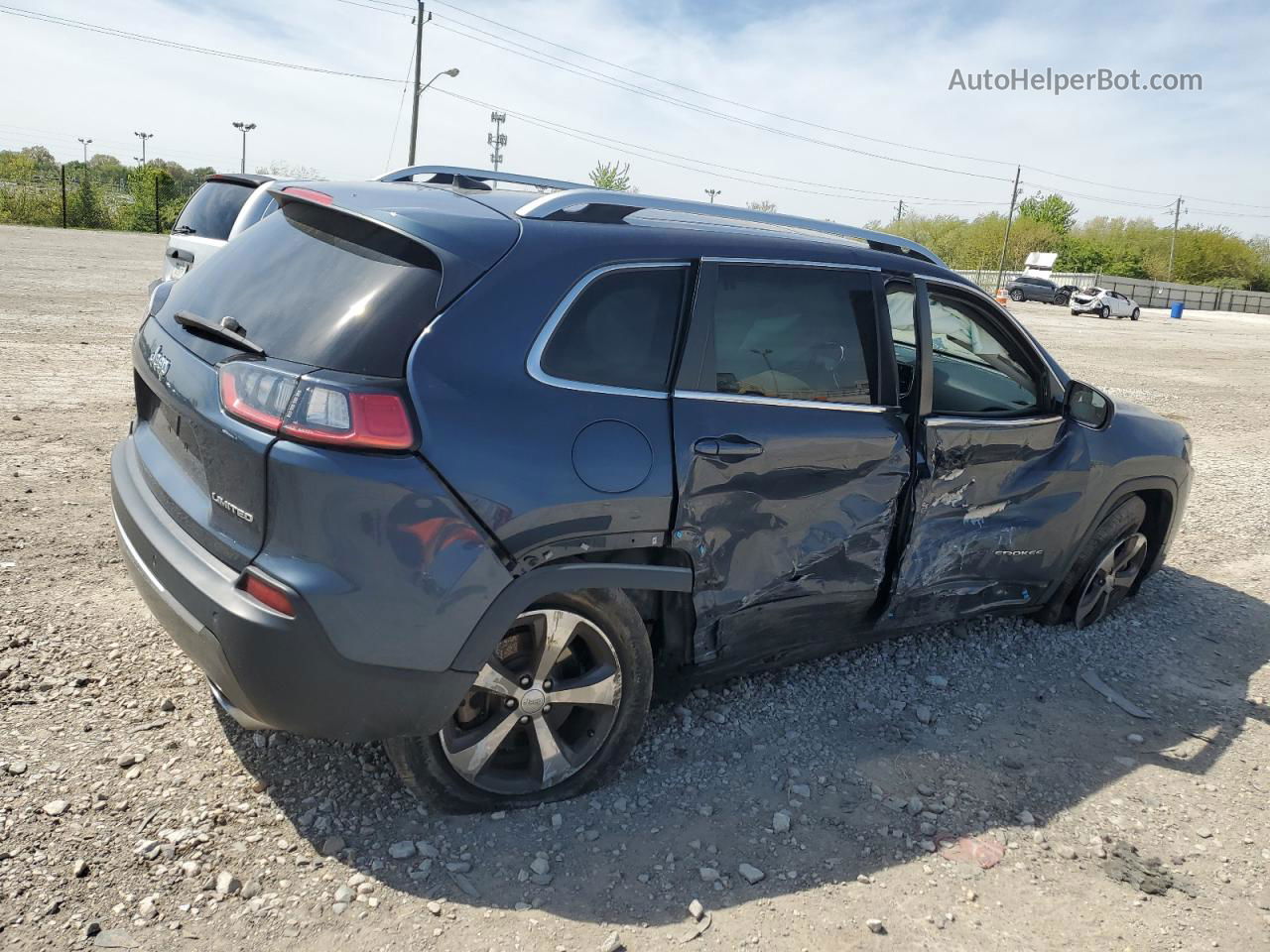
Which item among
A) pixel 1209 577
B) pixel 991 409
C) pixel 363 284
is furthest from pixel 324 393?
pixel 1209 577

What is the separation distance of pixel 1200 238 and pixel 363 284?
11400 cm

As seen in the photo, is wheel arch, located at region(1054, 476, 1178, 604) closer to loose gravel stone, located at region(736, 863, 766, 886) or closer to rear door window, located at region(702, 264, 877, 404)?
rear door window, located at region(702, 264, 877, 404)

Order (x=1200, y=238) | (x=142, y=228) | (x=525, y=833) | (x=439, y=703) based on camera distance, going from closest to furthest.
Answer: (x=439, y=703)
(x=525, y=833)
(x=142, y=228)
(x=1200, y=238)

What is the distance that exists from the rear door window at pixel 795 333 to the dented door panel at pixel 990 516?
445 mm

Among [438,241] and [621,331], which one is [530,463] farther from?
[438,241]

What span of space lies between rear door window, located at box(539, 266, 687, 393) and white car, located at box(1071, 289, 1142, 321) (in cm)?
4557

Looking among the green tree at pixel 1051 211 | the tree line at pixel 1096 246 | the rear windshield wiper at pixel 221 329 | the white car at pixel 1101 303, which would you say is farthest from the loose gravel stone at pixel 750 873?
the green tree at pixel 1051 211

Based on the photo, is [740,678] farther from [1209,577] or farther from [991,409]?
[1209,577]

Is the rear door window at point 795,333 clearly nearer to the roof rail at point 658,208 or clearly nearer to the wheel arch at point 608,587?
the roof rail at point 658,208

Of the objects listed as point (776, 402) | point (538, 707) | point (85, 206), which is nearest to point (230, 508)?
point (538, 707)

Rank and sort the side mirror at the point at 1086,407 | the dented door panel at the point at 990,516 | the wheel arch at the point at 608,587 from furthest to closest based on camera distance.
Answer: the side mirror at the point at 1086,407, the dented door panel at the point at 990,516, the wheel arch at the point at 608,587

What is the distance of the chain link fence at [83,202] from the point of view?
40719 millimetres

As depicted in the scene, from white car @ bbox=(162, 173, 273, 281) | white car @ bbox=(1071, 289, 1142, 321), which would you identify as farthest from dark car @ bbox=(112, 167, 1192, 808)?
white car @ bbox=(1071, 289, 1142, 321)

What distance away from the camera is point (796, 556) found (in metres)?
3.38
